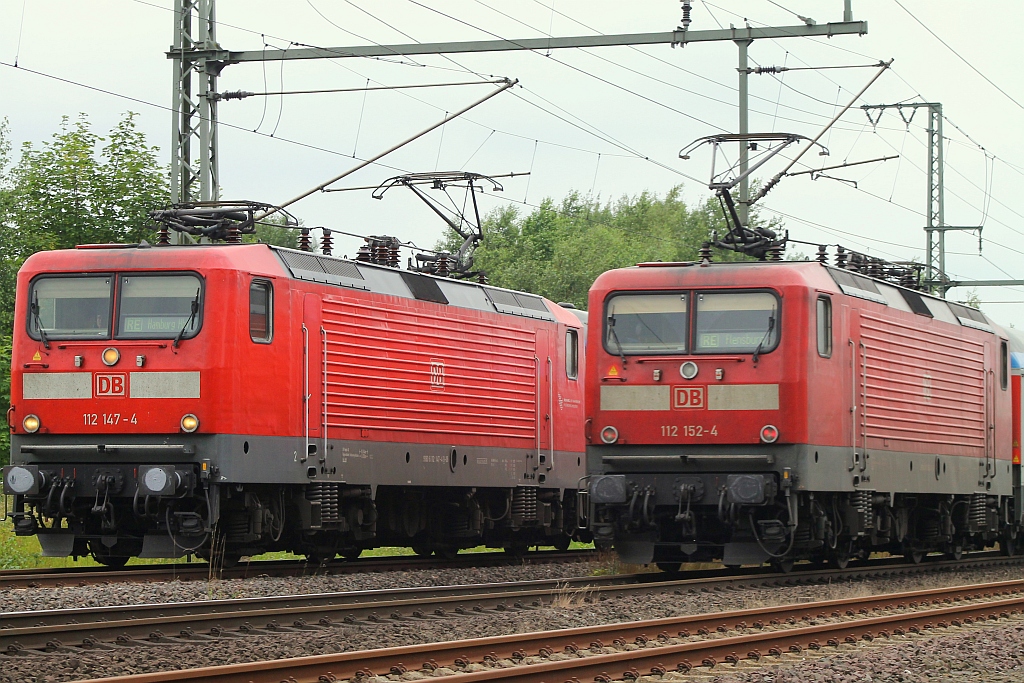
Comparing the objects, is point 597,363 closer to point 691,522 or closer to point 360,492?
point 691,522

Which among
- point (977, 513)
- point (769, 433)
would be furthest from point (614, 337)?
point (977, 513)

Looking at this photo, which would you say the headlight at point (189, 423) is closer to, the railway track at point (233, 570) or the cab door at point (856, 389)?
the railway track at point (233, 570)

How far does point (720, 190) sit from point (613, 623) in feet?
23.8

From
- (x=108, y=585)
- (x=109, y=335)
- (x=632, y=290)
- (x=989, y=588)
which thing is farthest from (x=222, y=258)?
(x=989, y=588)

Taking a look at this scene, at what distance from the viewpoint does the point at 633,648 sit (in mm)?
11633

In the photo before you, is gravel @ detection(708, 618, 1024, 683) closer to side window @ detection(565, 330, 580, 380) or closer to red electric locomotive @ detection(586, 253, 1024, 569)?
red electric locomotive @ detection(586, 253, 1024, 569)

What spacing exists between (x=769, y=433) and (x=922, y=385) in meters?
4.64

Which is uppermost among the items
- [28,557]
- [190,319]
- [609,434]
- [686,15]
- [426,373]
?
[686,15]

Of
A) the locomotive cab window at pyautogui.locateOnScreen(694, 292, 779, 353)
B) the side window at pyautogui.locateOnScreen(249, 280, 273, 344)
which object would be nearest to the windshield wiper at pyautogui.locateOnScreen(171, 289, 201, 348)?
the side window at pyautogui.locateOnScreen(249, 280, 273, 344)

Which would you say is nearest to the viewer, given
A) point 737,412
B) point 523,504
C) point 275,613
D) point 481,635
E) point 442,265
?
point 481,635

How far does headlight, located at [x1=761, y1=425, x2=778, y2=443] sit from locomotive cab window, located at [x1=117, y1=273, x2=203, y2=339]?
6.27 meters

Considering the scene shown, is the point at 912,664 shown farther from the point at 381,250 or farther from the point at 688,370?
the point at 381,250

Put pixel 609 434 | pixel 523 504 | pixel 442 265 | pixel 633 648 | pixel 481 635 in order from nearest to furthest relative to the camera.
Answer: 1. pixel 633 648
2. pixel 481 635
3. pixel 609 434
4. pixel 442 265
5. pixel 523 504

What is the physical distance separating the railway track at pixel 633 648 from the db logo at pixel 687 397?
311 cm
